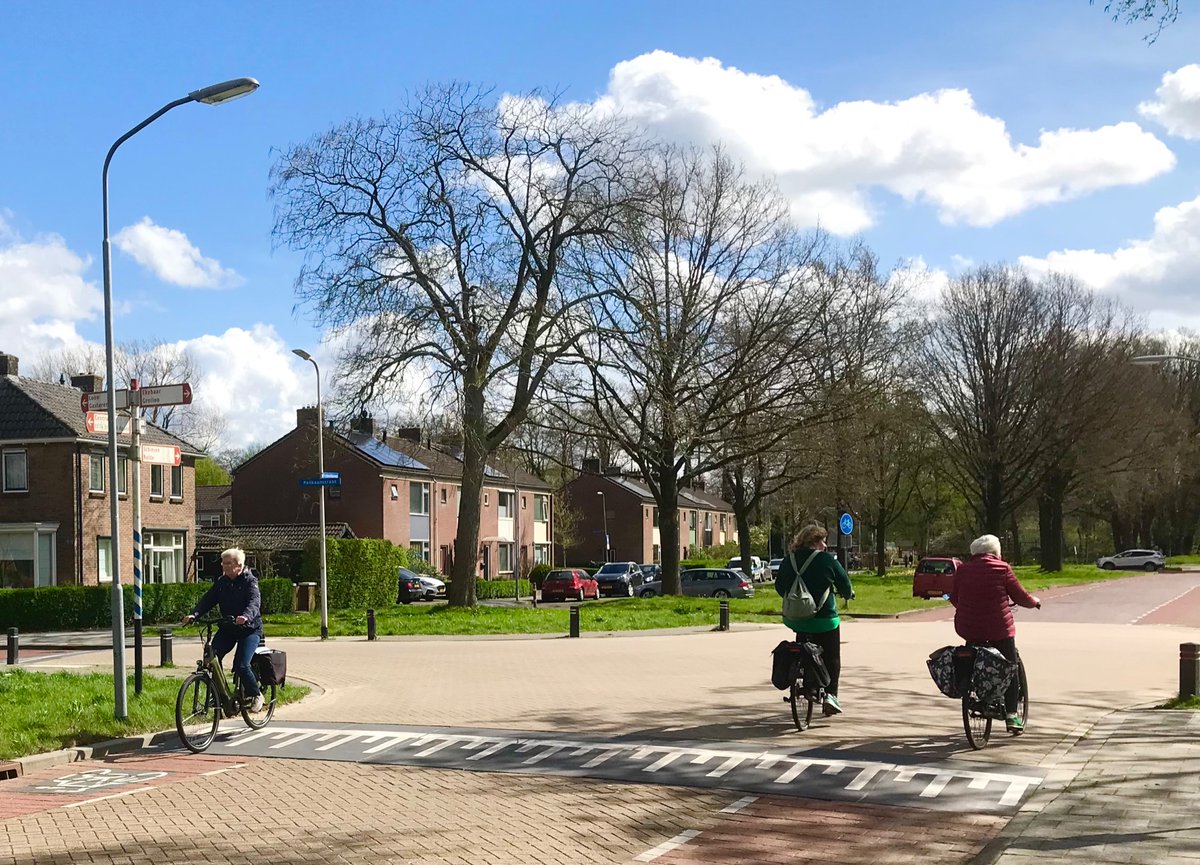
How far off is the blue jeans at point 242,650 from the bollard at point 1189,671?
9.87m

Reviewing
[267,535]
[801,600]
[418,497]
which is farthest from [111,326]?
[418,497]

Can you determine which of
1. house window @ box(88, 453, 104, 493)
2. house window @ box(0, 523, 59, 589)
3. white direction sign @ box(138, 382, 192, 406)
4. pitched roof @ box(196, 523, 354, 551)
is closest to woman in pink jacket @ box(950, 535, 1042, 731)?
white direction sign @ box(138, 382, 192, 406)

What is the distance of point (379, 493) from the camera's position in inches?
2346

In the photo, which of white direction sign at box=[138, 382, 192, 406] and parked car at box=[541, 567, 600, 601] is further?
parked car at box=[541, 567, 600, 601]

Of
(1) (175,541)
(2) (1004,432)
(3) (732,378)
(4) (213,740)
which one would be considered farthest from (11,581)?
(2) (1004,432)

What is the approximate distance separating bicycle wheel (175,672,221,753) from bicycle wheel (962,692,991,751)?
21.9 ft

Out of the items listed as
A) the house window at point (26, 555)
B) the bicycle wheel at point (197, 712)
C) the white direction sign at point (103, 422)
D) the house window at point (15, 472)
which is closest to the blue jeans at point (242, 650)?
the bicycle wheel at point (197, 712)

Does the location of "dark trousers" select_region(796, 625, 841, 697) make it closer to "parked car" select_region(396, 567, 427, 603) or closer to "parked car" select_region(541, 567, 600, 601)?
"parked car" select_region(396, 567, 427, 603)

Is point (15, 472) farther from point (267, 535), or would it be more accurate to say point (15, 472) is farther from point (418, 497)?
point (418, 497)

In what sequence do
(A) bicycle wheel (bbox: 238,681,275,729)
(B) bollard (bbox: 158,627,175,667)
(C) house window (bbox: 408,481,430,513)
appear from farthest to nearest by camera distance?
(C) house window (bbox: 408,481,430,513)
(B) bollard (bbox: 158,627,175,667)
(A) bicycle wheel (bbox: 238,681,275,729)

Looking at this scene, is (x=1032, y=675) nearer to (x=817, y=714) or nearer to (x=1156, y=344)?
(x=817, y=714)

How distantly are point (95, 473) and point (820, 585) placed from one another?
36351 millimetres

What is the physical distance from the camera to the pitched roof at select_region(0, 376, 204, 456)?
40.4 metres

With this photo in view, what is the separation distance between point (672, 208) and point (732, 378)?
587 centimetres
